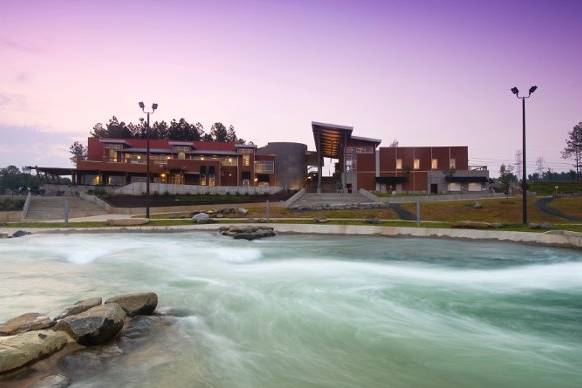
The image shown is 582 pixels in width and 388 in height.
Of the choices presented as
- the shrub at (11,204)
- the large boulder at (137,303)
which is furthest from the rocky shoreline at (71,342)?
the shrub at (11,204)

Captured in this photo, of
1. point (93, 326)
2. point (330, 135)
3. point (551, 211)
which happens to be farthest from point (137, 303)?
point (330, 135)

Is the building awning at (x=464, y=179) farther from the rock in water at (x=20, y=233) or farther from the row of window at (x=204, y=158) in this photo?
the rock in water at (x=20, y=233)

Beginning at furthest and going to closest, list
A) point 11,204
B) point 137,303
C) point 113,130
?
point 113,130
point 11,204
point 137,303

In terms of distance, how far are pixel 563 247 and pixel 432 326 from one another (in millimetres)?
15551

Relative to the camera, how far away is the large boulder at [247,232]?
80.2 feet

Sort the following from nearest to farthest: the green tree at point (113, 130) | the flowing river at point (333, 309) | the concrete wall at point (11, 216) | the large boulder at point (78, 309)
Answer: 1. the flowing river at point (333, 309)
2. the large boulder at point (78, 309)
3. the concrete wall at point (11, 216)
4. the green tree at point (113, 130)

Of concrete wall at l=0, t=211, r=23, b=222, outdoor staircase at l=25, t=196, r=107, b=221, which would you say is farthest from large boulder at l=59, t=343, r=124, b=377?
concrete wall at l=0, t=211, r=23, b=222

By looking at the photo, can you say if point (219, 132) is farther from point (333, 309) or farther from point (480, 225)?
A: point (333, 309)

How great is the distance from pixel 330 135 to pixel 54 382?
59.8 m

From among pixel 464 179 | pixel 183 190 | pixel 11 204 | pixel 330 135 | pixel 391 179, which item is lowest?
pixel 11 204

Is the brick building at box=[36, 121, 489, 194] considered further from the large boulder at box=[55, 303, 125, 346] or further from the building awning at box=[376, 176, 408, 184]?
the large boulder at box=[55, 303, 125, 346]

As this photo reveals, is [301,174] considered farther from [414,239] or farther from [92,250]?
[92,250]

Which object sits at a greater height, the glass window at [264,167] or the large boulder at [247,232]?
the glass window at [264,167]

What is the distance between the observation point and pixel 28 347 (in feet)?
18.4
